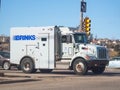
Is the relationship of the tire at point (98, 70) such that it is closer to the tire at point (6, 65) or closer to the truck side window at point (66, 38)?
the truck side window at point (66, 38)

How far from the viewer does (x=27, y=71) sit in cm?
3034

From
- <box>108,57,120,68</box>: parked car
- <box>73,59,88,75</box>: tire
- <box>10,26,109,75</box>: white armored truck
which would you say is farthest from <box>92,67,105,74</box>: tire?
<box>108,57,120,68</box>: parked car

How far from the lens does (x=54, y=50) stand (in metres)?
29.0

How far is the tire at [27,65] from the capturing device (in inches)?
1185

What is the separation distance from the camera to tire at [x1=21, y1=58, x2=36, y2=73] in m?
30.1

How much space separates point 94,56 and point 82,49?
0.92m

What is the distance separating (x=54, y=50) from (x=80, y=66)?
2051 millimetres

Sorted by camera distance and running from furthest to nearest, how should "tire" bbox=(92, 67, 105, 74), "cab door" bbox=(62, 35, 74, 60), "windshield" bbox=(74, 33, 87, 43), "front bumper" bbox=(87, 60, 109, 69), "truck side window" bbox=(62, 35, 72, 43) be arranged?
"tire" bbox=(92, 67, 105, 74) < "windshield" bbox=(74, 33, 87, 43) < "truck side window" bbox=(62, 35, 72, 43) < "cab door" bbox=(62, 35, 74, 60) < "front bumper" bbox=(87, 60, 109, 69)

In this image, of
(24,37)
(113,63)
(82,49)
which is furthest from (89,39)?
(113,63)

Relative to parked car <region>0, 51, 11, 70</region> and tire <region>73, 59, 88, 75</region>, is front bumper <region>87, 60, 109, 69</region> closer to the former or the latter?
tire <region>73, 59, 88, 75</region>

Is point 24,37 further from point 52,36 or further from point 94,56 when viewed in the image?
point 94,56

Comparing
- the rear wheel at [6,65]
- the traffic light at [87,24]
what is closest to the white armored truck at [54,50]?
the rear wheel at [6,65]

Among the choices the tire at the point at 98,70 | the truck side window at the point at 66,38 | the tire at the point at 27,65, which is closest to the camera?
the truck side window at the point at 66,38

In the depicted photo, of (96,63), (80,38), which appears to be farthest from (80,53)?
(80,38)
